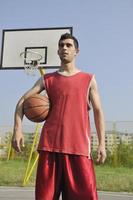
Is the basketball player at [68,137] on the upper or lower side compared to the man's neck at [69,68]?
lower

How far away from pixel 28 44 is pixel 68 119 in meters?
7.30

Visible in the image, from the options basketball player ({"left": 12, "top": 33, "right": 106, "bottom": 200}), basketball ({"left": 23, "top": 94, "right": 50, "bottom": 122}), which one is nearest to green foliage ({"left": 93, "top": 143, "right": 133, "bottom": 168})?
basketball ({"left": 23, "top": 94, "right": 50, "bottom": 122})

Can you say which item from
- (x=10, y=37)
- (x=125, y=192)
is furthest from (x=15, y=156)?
(x=125, y=192)

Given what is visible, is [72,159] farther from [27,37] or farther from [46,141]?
[27,37]

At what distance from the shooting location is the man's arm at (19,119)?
10.1ft

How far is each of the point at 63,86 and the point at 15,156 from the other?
20354 mm

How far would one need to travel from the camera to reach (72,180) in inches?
116

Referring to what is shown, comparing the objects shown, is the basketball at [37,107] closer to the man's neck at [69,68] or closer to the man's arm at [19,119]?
the man's arm at [19,119]

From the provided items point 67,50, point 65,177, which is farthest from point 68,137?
point 67,50

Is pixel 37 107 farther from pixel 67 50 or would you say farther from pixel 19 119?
pixel 67 50

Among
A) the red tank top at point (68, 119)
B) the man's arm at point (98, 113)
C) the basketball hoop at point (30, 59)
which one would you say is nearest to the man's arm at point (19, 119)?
the red tank top at point (68, 119)

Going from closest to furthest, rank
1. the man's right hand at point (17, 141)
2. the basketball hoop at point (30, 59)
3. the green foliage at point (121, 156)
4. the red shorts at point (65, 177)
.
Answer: the red shorts at point (65, 177), the man's right hand at point (17, 141), the basketball hoop at point (30, 59), the green foliage at point (121, 156)

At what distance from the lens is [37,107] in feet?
10.6

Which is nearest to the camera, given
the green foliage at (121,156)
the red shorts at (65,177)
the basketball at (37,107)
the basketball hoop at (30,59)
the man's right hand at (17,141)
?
the red shorts at (65,177)
